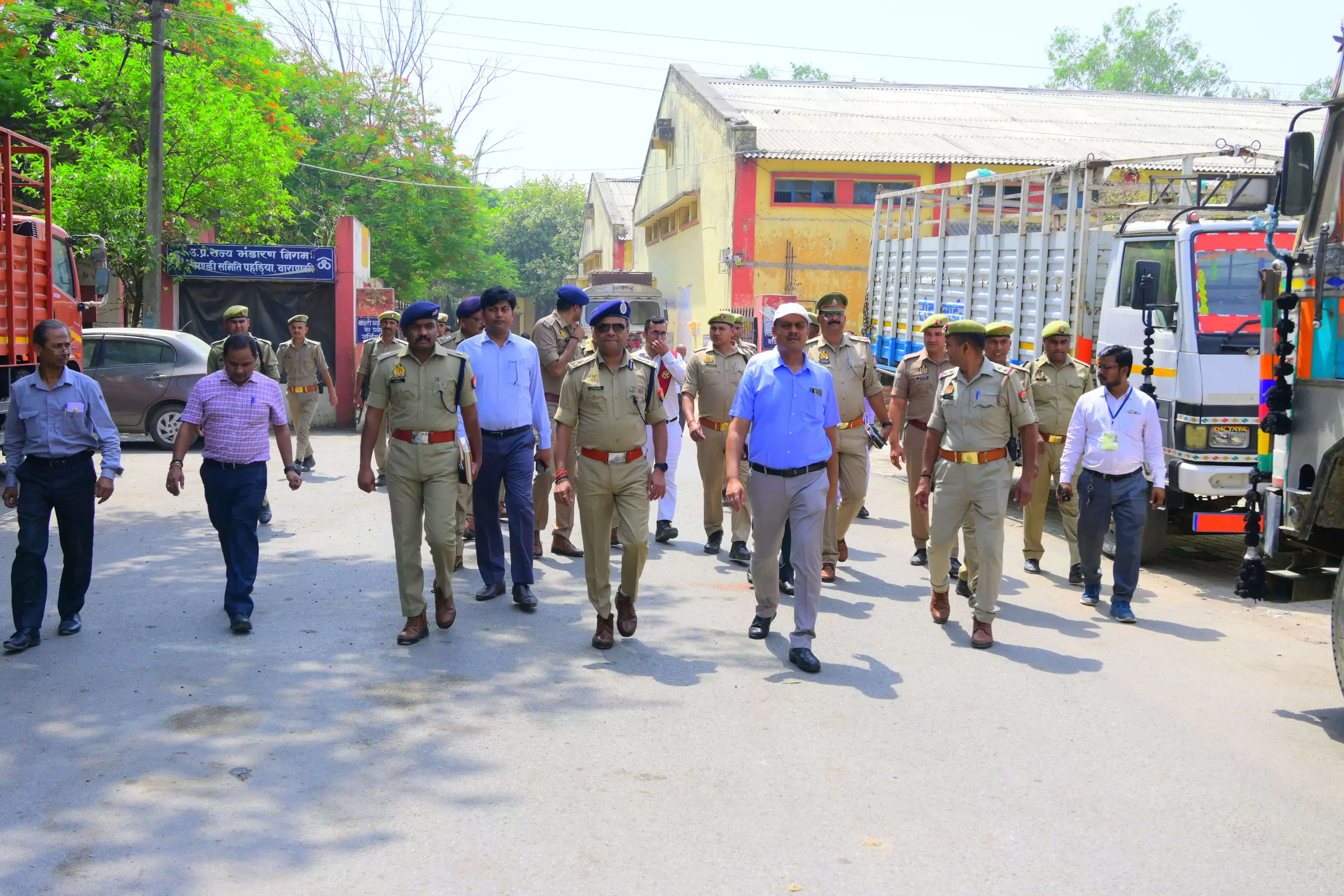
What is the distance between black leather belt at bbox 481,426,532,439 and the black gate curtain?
1306cm

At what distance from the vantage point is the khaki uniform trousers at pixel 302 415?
13.7 meters

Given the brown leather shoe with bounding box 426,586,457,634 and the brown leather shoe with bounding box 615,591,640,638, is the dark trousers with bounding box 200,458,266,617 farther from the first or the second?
the brown leather shoe with bounding box 615,591,640,638

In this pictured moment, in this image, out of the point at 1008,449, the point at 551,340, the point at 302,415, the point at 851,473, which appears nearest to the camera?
the point at 1008,449

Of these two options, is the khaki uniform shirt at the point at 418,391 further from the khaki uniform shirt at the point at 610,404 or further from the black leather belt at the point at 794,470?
the black leather belt at the point at 794,470

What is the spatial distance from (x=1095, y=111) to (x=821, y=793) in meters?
35.3

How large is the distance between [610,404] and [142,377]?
1152 centimetres

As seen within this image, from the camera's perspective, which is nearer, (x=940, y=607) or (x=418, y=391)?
(x=418, y=391)

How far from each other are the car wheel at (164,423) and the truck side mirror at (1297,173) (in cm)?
1385

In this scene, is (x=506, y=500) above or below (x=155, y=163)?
below

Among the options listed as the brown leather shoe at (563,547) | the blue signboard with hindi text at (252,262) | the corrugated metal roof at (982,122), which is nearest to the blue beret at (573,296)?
the brown leather shoe at (563,547)

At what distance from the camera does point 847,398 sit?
8.86 metres

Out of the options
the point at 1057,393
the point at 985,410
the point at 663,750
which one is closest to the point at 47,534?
the point at 663,750

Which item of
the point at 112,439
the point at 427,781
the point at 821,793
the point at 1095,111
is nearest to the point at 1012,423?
the point at 821,793

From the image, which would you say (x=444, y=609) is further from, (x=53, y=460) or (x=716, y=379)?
(x=716, y=379)
